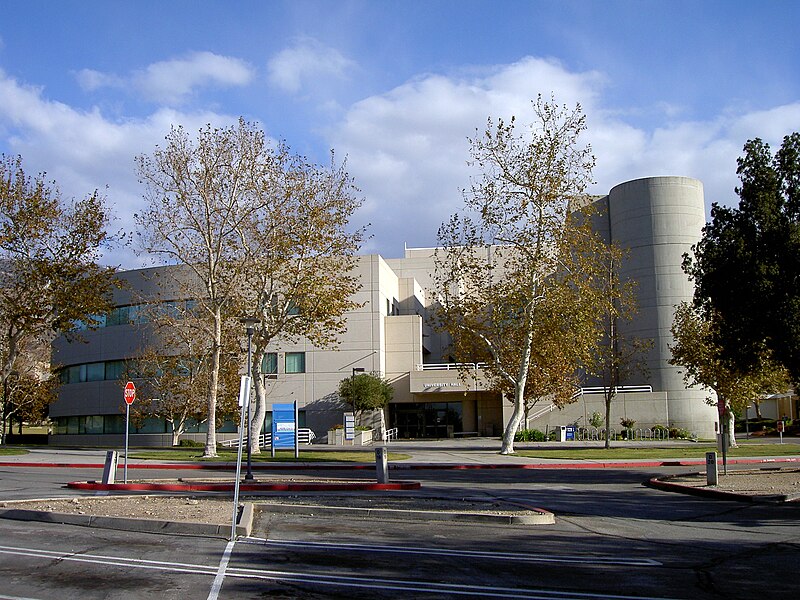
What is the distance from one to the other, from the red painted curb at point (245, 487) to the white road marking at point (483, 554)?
872 cm

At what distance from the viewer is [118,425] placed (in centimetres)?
5772

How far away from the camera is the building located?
55.7m

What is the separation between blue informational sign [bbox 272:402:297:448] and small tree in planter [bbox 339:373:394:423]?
15.5 metres

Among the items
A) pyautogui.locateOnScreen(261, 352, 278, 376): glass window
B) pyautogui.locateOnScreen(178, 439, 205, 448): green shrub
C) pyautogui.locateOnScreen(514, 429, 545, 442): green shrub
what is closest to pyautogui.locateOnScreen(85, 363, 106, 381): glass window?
pyautogui.locateOnScreen(178, 439, 205, 448): green shrub

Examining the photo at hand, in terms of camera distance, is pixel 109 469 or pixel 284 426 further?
pixel 284 426

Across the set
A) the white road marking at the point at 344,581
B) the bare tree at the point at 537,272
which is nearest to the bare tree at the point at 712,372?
the bare tree at the point at 537,272

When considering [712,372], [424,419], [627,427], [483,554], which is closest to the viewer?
[483,554]

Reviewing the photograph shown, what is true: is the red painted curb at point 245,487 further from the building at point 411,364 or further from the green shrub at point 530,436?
the green shrub at point 530,436

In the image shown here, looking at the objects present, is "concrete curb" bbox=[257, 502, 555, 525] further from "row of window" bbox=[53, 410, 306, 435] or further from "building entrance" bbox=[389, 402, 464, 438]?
"building entrance" bbox=[389, 402, 464, 438]

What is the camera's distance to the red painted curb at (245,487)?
19953mm

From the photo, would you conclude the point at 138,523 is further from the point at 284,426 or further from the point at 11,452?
the point at 11,452

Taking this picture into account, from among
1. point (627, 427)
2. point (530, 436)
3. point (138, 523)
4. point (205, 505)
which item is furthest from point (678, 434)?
point (138, 523)

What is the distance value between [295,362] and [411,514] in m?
42.4

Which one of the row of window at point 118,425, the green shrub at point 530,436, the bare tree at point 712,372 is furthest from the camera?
the row of window at point 118,425
